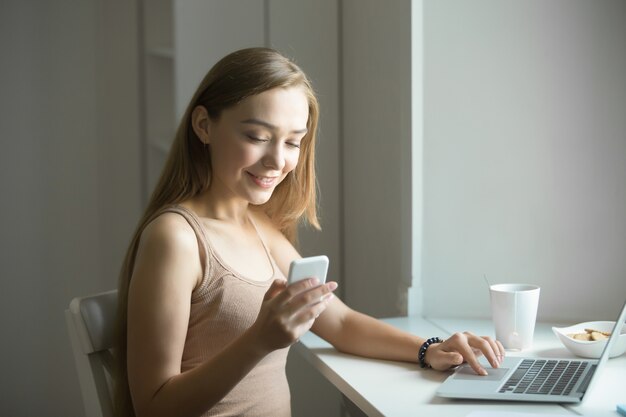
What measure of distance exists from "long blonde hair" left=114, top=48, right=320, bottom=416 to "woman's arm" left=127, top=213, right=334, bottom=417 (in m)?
0.09

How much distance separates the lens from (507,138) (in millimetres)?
1809

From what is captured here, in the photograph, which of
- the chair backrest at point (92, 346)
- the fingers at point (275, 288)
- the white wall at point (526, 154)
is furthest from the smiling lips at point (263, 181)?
the white wall at point (526, 154)

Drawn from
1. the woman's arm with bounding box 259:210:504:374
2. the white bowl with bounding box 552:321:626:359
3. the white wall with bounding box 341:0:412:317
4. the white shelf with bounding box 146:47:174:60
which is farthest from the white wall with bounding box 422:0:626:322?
the white shelf with bounding box 146:47:174:60

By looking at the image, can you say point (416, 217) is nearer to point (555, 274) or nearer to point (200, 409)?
point (555, 274)

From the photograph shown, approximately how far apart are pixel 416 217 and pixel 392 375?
1.86 feet

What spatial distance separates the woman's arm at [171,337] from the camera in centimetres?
118

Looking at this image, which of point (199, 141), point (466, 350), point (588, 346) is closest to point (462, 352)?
point (466, 350)

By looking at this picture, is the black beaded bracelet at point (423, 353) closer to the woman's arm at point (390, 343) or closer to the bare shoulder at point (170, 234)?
the woman's arm at point (390, 343)

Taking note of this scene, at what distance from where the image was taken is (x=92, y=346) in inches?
52.6

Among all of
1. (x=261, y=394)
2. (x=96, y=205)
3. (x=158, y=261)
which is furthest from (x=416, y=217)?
(x=96, y=205)

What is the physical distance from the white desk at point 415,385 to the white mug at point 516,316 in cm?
3

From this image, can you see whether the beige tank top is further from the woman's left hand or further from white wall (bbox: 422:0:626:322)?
white wall (bbox: 422:0:626:322)

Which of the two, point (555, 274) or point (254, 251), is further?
point (555, 274)

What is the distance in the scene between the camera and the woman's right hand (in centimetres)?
114
